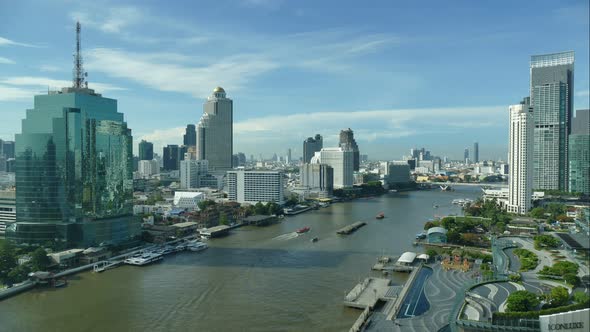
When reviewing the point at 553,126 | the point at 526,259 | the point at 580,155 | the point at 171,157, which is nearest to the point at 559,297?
the point at 526,259

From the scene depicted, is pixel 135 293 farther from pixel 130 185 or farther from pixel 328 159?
pixel 328 159

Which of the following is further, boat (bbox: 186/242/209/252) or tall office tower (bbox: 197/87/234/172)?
tall office tower (bbox: 197/87/234/172)

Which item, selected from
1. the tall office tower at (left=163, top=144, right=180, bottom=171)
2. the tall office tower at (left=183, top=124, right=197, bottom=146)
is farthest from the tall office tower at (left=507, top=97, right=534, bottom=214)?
the tall office tower at (left=183, top=124, right=197, bottom=146)

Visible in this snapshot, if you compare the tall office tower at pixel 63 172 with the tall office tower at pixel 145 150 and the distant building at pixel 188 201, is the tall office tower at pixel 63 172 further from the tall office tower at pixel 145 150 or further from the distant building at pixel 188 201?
the tall office tower at pixel 145 150

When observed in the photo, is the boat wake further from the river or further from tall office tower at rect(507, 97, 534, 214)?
→ tall office tower at rect(507, 97, 534, 214)

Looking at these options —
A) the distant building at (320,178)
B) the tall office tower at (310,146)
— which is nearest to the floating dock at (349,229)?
the distant building at (320,178)

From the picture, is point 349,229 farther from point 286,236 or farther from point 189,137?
point 189,137

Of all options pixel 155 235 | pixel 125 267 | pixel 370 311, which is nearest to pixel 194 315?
pixel 370 311
